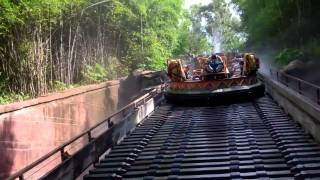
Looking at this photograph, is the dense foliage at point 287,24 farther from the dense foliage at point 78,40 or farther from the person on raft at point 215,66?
the person on raft at point 215,66

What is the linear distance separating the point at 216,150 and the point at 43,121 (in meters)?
5.29

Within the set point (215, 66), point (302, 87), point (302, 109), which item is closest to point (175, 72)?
point (215, 66)

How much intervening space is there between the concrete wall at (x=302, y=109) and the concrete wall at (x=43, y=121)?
537cm

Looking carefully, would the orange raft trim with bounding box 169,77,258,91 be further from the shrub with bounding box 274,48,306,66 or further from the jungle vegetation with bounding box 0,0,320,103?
the shrub with bounding box 274,48,306,66

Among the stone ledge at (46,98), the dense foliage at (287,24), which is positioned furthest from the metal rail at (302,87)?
the dense foliage at (287,24)

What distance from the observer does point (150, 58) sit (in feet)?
86.4

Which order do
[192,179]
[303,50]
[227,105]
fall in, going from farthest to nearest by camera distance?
[303,50]
[227,105]
[192,179]

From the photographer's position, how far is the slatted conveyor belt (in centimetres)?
578

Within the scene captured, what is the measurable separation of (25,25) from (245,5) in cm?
2941

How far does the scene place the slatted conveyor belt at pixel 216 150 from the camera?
5.78m

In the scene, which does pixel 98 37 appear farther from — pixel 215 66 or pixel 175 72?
pixel 215 66

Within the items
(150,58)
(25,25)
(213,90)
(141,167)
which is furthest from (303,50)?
(141,167)

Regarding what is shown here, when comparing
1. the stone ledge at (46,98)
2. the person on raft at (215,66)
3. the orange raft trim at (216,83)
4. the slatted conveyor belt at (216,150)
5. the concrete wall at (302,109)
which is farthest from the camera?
the person on raft at (215,66)

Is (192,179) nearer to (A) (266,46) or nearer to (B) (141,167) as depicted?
(B) (141,167)
